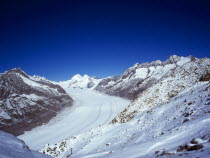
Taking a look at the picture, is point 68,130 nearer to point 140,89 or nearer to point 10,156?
point 10,156

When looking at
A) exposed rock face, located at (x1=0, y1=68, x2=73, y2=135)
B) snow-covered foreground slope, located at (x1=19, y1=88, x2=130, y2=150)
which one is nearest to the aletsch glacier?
snow-covered foreground slope, located at (x1=19, y1=88, x2=130, y2=150)

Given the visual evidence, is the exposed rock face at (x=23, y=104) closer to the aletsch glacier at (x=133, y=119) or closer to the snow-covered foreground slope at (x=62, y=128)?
the aletsch glacier at (x=133, y=119)

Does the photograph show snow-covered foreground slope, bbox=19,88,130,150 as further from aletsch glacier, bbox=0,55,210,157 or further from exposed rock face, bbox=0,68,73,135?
exposed rock face, bbox=0,68,73,135

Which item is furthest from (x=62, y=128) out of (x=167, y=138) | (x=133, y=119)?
(x=167, y=138)

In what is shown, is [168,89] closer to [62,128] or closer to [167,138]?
[167,138]

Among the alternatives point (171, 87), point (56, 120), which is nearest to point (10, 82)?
point (56, 120)

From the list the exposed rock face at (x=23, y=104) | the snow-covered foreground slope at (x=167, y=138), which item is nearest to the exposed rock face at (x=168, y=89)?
the snow-covered foreground slope at (x=167, y=138)
